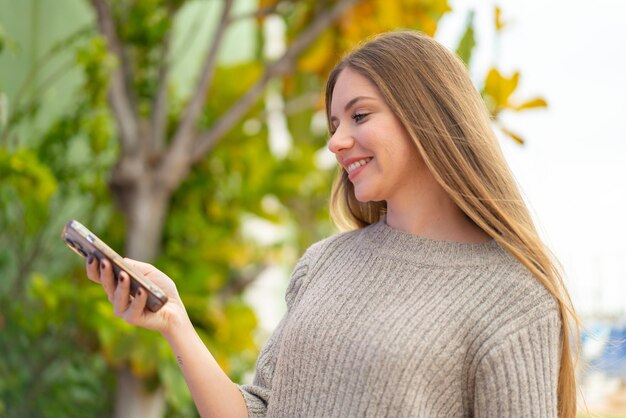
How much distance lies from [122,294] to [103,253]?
67 mm

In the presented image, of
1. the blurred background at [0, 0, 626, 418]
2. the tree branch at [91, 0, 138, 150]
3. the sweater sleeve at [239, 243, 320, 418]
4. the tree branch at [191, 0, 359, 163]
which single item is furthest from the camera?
the tree branch at [191, 0, 359, 163]

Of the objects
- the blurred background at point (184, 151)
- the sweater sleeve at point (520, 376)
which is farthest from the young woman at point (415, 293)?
the blurred background at point (184, 151)

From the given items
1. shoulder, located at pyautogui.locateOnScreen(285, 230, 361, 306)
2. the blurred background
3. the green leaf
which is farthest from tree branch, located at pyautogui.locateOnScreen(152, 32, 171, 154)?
shoulder, located at pyautogui.locateOnScreen(285, 230, 361, 306)

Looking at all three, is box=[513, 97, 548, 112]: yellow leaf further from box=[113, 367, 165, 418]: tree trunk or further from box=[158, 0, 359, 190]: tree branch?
box=[113, 367, 165, 418]: tree trunk

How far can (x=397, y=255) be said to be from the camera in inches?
49.7

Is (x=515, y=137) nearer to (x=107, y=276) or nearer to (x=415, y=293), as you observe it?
(x=415, y=293)

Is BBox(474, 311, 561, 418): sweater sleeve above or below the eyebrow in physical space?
below

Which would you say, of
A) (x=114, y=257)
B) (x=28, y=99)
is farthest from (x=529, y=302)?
(x=28, y=99)

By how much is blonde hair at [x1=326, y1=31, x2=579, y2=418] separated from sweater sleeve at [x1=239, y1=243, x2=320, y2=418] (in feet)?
1.03

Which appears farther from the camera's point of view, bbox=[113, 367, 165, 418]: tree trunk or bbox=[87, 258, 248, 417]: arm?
bbox=[113, 367, 165, 418]: tree trunk

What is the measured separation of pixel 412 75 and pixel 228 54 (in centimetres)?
379

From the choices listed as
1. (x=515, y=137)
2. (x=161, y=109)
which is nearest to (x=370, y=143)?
(x=515, y=137)

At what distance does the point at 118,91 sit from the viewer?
268 centimetres

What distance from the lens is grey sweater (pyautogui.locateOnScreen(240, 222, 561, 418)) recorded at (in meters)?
1.10
